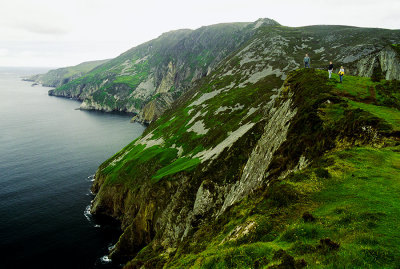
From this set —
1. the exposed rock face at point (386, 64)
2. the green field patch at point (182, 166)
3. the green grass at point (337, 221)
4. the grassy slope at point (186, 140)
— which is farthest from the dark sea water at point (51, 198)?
the exposed rock face at point (386, 64)

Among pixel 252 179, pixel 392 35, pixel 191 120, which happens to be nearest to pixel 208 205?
pixel 252 179

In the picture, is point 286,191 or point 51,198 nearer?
point 286,191

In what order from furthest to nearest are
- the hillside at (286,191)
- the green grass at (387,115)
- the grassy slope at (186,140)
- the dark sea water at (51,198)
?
the grassy slope at (186,140) < the dark sea water at (51,198) < the green grass at (387,115) < the hillside at (286,191)

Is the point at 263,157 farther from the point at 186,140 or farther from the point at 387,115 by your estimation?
the point at 186,140

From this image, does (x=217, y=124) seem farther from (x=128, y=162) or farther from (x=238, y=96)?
(x=128, y=162)

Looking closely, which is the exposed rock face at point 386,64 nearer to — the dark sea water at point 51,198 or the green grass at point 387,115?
the green grass at point 387,115

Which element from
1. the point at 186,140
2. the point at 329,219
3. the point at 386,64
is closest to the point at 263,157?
the point at 329,219
